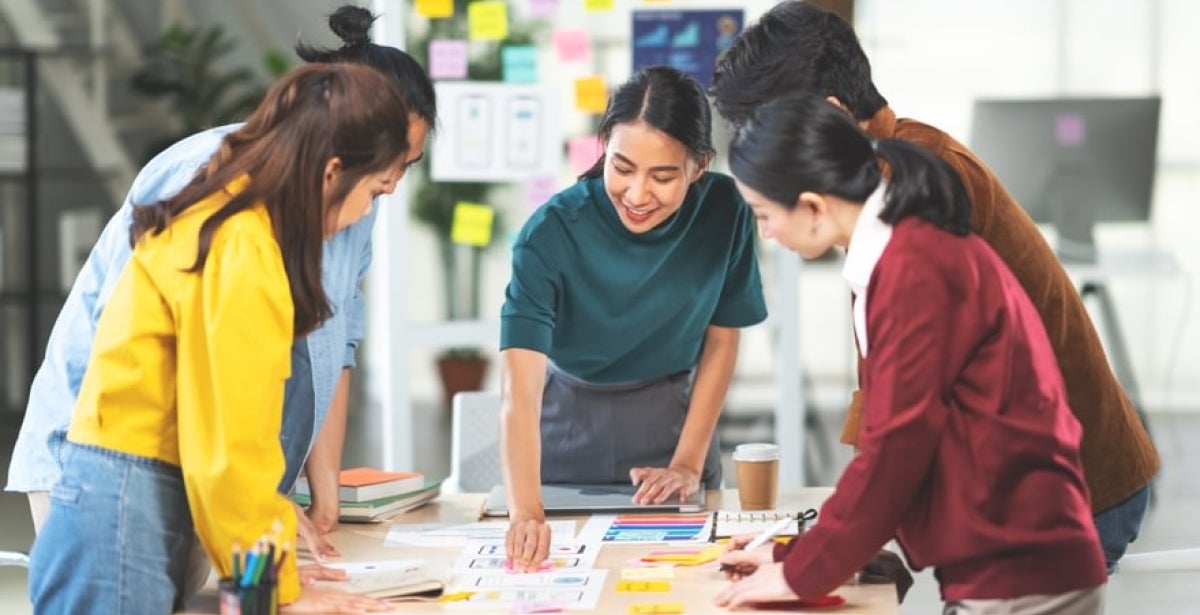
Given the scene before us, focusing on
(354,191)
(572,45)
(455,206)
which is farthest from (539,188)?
(354,191)

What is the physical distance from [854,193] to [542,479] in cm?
116

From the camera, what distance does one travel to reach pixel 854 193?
1945mm

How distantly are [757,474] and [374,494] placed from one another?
0.63 metres

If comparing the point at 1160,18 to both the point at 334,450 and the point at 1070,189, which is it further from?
the point at 334,450

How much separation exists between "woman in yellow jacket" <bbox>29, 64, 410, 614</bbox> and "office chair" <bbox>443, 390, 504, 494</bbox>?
1.37m

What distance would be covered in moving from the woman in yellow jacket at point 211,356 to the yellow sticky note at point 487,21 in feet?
8.81

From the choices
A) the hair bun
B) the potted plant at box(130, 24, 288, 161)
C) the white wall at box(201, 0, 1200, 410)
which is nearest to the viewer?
the hair bun

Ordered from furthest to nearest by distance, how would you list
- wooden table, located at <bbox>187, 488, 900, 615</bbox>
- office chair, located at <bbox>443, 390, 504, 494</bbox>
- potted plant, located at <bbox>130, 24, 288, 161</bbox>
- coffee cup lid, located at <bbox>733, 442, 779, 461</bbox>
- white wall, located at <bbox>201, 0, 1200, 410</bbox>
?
potted plant, located at <bbox>130, 24, 288, 161</bbox> → white wall, located at <bbox>201, 0, 1200, 410</bbox> → office chair, located at <bbox>443, 390, 504, 494</bbox> → coffee cup lid, located at <bbox>733, 442, 779, 461</bbox> → wooden table, located at <bbox>187, 488, 900, 615</bbox>

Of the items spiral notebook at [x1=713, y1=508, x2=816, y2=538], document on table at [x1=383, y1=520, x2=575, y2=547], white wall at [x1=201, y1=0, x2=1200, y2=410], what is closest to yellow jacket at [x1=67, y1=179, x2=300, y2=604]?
document on table at [x1=383, y1=520, x2=575, y2=547]

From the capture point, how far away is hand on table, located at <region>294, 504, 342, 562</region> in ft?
7.89

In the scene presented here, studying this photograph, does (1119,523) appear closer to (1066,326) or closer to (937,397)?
(1066,326)

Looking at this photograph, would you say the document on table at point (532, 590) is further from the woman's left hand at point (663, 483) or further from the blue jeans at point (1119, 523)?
the blue jeans at point (1119, 523)

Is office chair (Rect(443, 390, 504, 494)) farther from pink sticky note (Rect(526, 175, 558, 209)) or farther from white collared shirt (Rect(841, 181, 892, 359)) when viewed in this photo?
white collared shirt (Rect(841, 181, 892, 359))

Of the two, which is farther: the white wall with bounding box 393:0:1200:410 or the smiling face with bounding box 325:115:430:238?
the white wall with bounding box 393:0:1200:410
